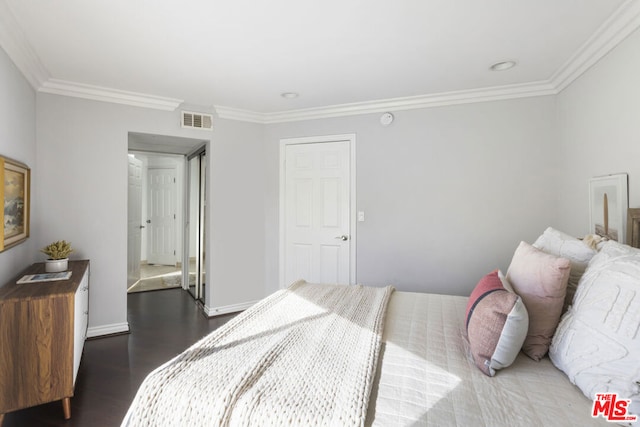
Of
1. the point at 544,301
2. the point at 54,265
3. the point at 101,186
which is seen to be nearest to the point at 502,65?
the point at 544,301

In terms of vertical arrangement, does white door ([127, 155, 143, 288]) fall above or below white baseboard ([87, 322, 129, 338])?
above

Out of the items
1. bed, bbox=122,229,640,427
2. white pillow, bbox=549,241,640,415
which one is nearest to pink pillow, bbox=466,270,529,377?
bed, bbox=122,229,640,427

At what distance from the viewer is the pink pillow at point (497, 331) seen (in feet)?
3.75

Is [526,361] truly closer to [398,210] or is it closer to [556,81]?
[398,210]

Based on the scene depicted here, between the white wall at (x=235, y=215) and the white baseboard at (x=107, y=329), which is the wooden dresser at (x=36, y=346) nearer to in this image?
the white baseboard at (x=107, y=329)

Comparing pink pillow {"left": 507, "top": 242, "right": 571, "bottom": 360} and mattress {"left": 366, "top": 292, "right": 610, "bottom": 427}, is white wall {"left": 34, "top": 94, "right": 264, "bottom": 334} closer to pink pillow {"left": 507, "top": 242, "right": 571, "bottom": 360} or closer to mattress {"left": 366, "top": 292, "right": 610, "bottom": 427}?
mattress {"left": 366, "top": 292, "right": 610, "bottom": 427}

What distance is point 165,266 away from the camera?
251 inches

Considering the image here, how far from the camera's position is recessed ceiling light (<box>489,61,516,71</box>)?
2500 mm

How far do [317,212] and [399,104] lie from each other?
1503 mm

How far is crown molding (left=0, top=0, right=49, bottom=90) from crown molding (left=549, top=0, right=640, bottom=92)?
11.8ft

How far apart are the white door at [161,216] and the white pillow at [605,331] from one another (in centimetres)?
646

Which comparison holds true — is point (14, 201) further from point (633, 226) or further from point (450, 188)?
point (633, 226)

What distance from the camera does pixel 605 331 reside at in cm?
102

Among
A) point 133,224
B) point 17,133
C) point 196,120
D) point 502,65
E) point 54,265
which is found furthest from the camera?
point 133,224
